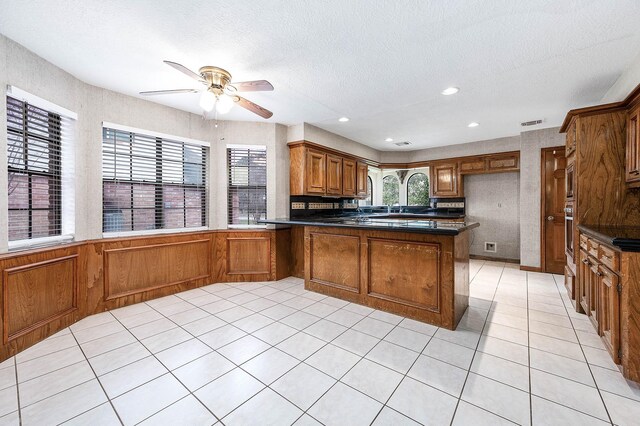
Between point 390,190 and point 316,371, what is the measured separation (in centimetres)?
617

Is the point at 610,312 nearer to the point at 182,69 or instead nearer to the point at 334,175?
the point at 182,69

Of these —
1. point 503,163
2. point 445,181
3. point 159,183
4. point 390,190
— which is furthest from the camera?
point 390,190

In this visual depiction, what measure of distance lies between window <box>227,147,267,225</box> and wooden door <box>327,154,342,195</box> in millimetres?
1238

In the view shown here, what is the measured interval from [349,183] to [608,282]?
4037 mm

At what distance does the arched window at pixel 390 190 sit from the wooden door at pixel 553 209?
3245 mm

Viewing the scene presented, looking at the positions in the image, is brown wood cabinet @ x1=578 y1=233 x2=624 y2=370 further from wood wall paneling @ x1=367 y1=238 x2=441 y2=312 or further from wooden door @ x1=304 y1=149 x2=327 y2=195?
wooden door @ x1=304 y1=149 x2=327 y2=195

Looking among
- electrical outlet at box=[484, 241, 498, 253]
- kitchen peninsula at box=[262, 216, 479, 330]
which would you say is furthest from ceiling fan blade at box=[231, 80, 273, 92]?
electrical outlet at box=[484, 241, 498, 253]

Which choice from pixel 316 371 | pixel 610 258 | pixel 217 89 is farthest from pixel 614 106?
pixel 217 89

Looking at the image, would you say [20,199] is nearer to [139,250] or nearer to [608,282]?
[139,250]

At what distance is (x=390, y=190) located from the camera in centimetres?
748

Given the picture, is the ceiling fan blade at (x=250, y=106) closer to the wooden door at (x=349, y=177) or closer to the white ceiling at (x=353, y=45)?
the white ceiling at (x=353, y=45)

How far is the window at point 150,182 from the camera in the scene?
3.26m

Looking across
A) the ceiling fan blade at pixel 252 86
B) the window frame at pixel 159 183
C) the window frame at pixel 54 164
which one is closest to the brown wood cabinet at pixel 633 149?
the ceiling fan blade at pixel 252 86

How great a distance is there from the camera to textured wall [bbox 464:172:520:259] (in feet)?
18.1
